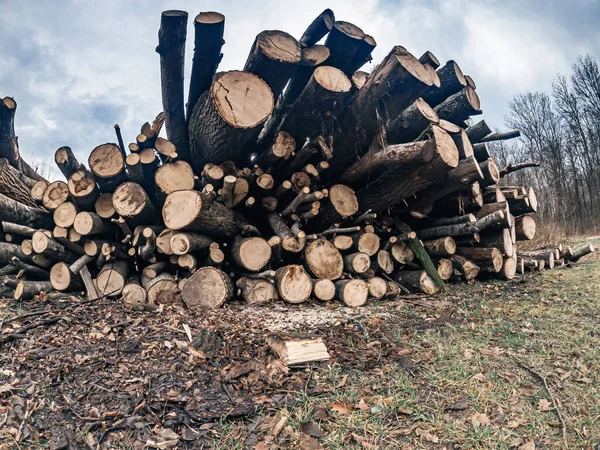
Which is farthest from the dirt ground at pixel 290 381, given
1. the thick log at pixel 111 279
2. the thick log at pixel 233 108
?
the thick log at pixel 233 108

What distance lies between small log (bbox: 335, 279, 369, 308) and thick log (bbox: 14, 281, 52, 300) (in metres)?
3.55

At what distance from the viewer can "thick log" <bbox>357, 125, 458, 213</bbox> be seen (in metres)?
4.20

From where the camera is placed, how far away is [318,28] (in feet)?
13.2

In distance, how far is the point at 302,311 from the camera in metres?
4.12

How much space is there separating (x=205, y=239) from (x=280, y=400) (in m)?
2.61

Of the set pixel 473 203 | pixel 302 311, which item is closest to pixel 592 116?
pixel 473 203

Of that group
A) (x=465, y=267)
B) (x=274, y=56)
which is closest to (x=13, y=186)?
(x=274, y=56)

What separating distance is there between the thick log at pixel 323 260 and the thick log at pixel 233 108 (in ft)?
5.09

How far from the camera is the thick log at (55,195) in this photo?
477 cm

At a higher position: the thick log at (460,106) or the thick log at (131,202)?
the thick log at (460,106)

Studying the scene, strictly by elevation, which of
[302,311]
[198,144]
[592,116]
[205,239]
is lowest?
[302,311]

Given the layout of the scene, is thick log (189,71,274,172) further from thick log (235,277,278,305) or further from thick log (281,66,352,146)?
thick log (235,277,278,305)

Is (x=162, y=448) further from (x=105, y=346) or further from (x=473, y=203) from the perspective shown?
(x=473, y=203)

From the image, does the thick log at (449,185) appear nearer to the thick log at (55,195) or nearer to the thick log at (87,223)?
the thick log at (87,223)
